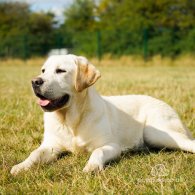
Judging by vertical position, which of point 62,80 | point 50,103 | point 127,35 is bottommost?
point 127,35

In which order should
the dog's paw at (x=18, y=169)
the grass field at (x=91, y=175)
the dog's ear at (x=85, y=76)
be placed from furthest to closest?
the dog's ear at (x=85, y=76) → the dog's paw at (x=18, y=169) → the grass field at (x=91, y=175)

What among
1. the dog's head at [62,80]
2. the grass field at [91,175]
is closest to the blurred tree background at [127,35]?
the grass field at [91,175]

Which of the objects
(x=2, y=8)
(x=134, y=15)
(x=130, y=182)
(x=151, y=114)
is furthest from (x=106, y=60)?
(x=2, y=8)

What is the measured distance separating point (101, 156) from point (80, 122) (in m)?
0.58

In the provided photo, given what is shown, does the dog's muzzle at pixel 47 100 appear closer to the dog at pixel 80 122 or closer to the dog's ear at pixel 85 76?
the dog at pixel 80 122

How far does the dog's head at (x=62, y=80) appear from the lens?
387cm

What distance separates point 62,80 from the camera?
402 cm

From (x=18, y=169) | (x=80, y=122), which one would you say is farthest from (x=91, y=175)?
(x=80, y=122)

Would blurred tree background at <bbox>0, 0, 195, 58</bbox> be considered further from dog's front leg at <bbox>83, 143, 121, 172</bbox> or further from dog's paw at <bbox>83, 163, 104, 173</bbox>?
dog's paw at <bbox>83, 163, 104, 173</bbox>

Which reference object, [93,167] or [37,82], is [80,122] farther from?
[93,167]

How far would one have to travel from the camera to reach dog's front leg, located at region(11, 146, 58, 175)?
3.37 meters

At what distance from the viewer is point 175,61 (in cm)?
2522

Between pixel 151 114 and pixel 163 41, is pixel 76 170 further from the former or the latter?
pixel 163 41

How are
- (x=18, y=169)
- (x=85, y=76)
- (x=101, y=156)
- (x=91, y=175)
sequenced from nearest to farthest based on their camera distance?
1. (x=91, y=175)
2. (x=18, y=169)
3. (x=101, y=156)
4. (x=85, y=76)
